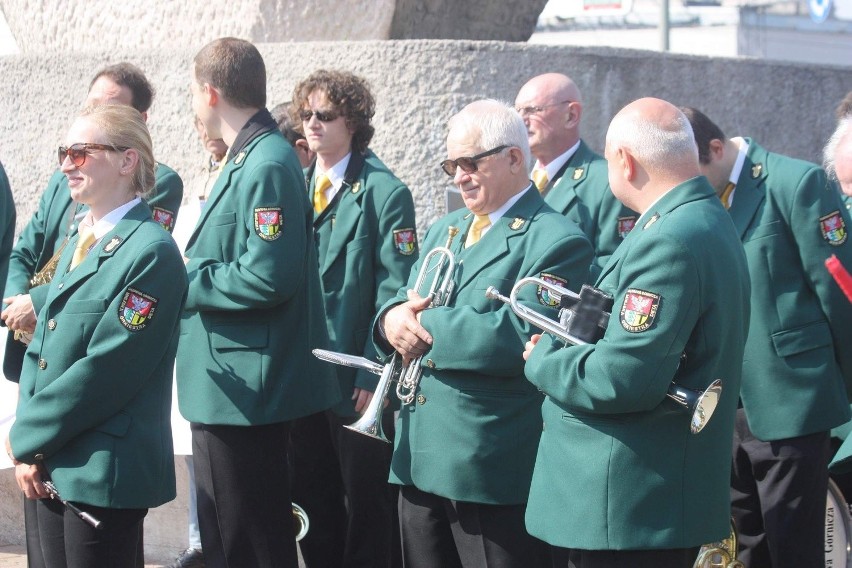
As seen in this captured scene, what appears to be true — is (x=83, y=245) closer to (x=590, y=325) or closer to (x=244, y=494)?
(x=244, y=494)

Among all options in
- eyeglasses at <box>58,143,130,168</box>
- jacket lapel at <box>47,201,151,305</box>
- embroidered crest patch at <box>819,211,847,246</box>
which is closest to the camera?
jacket lapel at <box>47,201,151,305</box>

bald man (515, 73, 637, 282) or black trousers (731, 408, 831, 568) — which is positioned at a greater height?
bald man (515, 73, 637, 282)

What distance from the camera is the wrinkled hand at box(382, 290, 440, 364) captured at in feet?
13.9

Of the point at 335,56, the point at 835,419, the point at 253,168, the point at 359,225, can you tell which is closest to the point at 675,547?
the point at 835,419

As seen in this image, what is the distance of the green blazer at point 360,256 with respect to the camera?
5398 millimetres

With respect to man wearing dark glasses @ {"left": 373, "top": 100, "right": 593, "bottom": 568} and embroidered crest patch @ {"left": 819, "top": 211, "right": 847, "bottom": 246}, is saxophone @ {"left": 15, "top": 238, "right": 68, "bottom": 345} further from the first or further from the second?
embroidered crest patch @ {"left": 819, "top": 211, "right": 847, "bottom": 246}

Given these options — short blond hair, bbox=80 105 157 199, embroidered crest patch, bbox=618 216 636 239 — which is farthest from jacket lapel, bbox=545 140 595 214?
short blond hair, bbox=80 105 157 199

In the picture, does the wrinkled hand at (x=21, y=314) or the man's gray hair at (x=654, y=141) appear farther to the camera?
the wrinkled hand at (x=21, y=314)

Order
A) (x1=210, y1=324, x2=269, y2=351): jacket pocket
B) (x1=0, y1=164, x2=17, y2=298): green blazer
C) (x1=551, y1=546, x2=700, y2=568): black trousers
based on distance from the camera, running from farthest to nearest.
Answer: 1. (x1=0, y1=164, x2=17, y2=298): green blazer
2. (x1=210, y1=324, x2=269, y2=351): jacket pocket
3. (x1=551, y1=546, x2=700, y2=568): black trousers

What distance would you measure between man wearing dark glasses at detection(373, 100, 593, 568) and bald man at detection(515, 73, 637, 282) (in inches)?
41.1

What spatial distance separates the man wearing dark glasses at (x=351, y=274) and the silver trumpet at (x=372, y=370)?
2.62ft

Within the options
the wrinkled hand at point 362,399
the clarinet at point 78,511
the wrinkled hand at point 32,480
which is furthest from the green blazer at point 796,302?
the wrinkled hand at point 32,480

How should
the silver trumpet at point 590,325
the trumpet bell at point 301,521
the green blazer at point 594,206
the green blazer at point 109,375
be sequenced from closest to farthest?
the silver trumpet at point 590,325 → the green blazer at point 109,375 → the green blazer at point 594,206 → the trumpet bell at point 301,521

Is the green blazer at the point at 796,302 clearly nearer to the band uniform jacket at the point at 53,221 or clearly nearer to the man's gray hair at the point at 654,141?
the man's gray hair at the point at 654,141
